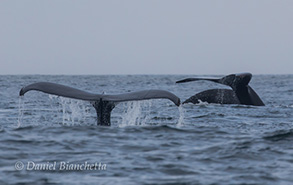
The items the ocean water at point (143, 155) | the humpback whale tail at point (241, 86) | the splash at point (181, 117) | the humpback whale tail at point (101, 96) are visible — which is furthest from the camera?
the humpback whale tail at point (241, 86)

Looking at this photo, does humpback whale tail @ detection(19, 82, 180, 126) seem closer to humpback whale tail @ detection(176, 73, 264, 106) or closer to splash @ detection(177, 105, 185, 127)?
splash @ detection(177, 105, 185, 127)

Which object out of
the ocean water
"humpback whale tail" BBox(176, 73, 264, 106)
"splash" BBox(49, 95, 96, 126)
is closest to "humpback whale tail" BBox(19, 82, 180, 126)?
"splash" BBox(49, 95, 96, 126)

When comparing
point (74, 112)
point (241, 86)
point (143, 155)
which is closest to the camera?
point (143, 155)

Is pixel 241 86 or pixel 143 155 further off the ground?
pixel 241 86

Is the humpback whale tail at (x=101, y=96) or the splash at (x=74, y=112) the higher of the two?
the humpback whale tail at (x=101, y=96)

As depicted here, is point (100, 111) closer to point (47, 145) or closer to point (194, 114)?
point (47, 145)

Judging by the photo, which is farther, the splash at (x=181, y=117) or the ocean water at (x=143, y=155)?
the splash at (x=181, y=117)

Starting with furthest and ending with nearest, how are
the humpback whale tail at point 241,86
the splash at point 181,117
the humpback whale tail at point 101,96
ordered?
1. the humpback whale tail at point 241,86
2. the splash at point 181,117
3. the humpback whale tail at point 101,96

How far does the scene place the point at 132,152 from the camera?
810 centimetres

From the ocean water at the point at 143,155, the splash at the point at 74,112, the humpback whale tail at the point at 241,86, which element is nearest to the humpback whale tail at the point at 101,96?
the splash at the point at 74,112

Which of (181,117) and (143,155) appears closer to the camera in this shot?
(143,155)

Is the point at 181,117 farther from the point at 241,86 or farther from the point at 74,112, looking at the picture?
the point at 241,86

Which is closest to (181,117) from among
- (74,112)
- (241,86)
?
(74,112)

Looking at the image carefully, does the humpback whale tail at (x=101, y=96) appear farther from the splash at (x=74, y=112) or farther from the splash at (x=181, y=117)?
the splash at (x=181, y=117)
